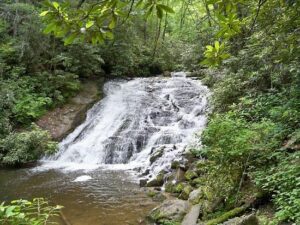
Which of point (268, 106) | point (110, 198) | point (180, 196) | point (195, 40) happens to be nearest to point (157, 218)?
point (180, 196)

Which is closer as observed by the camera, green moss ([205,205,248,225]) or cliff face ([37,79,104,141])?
green moss ([205,205,248,225])

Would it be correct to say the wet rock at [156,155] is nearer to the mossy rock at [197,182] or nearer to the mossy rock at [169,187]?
the mossy rock at [169,187]

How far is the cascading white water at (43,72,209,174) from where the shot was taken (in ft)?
36.3

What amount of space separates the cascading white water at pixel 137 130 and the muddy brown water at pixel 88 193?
3.39 feet

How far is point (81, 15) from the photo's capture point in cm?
193

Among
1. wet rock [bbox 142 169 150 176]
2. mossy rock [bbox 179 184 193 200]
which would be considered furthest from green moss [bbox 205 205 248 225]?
wet rock [bbox 142 169 150 176]

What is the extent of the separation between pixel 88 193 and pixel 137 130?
4545 mm

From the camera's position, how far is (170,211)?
6422 millimetres

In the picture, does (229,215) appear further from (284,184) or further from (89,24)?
(89,24)

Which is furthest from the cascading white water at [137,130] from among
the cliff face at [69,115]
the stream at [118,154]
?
the cliff face at [69,115]

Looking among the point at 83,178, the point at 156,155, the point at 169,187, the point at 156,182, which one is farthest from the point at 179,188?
the point at 83,178

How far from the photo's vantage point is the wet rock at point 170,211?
20.6 ft

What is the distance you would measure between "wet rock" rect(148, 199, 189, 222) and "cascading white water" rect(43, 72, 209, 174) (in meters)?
2.97

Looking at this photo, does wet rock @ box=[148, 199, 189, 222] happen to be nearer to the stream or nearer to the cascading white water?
the stream
